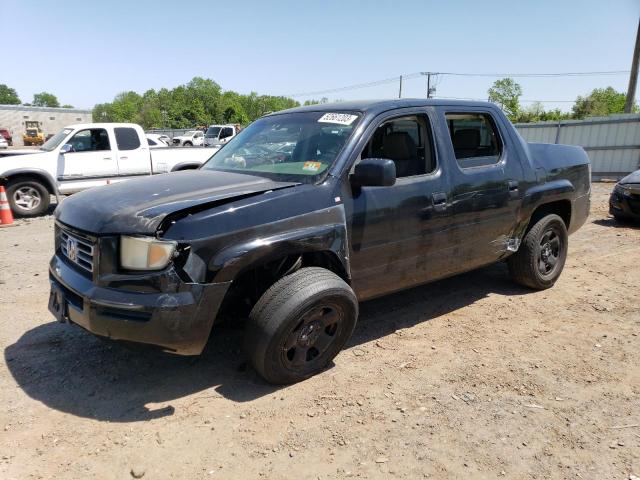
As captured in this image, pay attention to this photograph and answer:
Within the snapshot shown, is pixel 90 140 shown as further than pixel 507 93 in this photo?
No

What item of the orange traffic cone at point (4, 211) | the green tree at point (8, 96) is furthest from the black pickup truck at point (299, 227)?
the green tree at point (8, 96)

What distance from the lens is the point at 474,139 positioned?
438 cm

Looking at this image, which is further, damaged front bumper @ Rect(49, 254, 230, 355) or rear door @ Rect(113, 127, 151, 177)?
rear door @ Rect(113, 127, 151, 177)

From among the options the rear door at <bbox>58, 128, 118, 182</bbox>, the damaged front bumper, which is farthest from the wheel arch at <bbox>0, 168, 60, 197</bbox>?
the damaged front bumper

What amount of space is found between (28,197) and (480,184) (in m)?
9.20

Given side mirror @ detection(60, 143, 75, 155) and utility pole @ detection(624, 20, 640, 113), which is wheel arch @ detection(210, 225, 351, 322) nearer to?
side mirror @ detection(60, 143, 75, 155)

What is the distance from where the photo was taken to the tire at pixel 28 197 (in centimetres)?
937

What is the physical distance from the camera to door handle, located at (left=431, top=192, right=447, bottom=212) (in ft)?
12.1

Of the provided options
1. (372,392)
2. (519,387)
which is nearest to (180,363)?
(372,392)

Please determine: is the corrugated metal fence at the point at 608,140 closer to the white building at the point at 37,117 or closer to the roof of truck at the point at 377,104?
the roof of truck at the point at 377,104

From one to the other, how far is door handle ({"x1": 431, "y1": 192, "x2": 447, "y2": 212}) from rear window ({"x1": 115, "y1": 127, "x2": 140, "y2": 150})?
8625mm

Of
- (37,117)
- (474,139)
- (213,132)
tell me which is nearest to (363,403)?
(474,139)

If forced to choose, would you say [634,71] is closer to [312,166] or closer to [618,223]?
[618,223]

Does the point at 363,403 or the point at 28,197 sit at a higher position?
the point at 28,197
